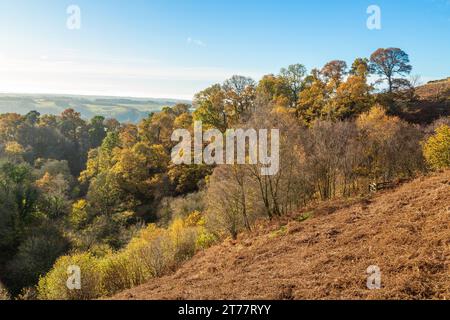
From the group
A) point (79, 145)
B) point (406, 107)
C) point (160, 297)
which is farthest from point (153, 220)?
point (79, 145)

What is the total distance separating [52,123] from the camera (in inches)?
3319

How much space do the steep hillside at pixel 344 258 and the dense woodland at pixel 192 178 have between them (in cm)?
561

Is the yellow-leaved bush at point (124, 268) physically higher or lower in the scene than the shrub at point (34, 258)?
higher

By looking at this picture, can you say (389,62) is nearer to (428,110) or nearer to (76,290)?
(428,110)

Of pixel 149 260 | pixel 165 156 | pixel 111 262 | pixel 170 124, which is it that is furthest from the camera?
pixel 170 124

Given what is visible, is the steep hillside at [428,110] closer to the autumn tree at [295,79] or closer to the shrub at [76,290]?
the autumn tree at [295,79]

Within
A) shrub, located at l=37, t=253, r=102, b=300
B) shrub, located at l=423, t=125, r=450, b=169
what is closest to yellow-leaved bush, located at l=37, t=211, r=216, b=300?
shrub, located at l=37, t=253, r=102, b=300

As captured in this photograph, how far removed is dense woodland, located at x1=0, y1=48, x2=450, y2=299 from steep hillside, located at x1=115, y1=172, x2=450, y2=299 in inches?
221

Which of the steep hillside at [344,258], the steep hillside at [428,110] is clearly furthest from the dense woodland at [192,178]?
the steep hillside at [344,258]

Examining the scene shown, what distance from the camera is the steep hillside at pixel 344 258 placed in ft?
30.1

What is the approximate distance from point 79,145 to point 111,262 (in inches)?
2712

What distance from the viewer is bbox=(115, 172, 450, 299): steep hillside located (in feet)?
30.1
